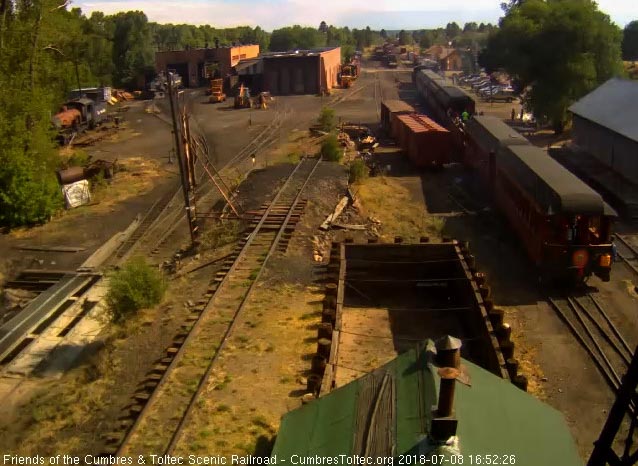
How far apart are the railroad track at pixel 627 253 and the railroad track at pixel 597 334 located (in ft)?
9.39

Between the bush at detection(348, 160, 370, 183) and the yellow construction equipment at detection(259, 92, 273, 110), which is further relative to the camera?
the yellow construction equipment at detection(259, 92, 273, 110)

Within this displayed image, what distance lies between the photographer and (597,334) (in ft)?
41.8

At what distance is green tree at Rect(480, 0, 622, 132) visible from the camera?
112ft

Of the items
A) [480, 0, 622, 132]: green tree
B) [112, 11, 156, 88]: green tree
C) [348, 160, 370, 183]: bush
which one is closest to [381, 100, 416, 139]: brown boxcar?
[480, 0, 622, 132]: green tree

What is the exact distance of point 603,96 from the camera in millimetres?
29219

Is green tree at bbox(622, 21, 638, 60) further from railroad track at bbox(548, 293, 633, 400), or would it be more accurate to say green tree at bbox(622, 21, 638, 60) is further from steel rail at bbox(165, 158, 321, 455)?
railroad track at bbox(548, 293, 633, 400)

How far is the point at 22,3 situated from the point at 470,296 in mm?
24550

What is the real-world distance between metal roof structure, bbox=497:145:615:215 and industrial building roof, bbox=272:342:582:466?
887 cm

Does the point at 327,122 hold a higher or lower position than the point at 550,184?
higher

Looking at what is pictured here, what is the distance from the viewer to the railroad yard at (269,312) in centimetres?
958

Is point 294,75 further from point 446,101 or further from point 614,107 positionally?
point 614,107

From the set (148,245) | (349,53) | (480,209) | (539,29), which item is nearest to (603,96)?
(539,29)

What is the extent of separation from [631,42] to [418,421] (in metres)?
89.8

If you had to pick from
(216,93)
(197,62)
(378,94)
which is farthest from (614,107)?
(197,62)
